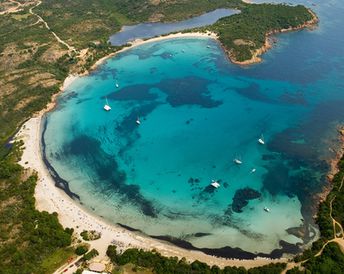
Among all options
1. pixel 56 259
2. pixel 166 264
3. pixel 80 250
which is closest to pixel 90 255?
pixel 80 250

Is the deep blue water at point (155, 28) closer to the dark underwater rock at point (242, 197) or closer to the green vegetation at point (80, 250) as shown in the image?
the dark underwater rock at point (242, 197)

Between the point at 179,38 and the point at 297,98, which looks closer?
the point at 297,98

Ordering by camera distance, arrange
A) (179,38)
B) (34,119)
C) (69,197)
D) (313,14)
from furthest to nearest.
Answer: (313,14) → (179,38) → (34,119) → (69,197)

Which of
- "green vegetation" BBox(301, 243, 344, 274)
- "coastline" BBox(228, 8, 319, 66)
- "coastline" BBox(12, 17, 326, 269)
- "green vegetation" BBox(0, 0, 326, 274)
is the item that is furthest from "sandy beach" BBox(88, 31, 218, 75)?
"green vegetation" BBox(301, 243, 344, 274)

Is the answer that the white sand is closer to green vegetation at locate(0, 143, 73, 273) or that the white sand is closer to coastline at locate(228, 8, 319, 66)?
green vegetation at locate(0, 143, 73, 273)

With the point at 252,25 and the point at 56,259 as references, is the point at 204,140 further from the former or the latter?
the point at 252,25

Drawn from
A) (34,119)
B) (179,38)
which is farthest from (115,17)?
(34,119)

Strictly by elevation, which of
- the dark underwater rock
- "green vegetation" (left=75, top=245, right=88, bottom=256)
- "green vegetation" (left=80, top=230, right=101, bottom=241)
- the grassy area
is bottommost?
the dark underwater rock

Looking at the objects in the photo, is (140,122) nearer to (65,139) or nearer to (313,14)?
(65,139)
